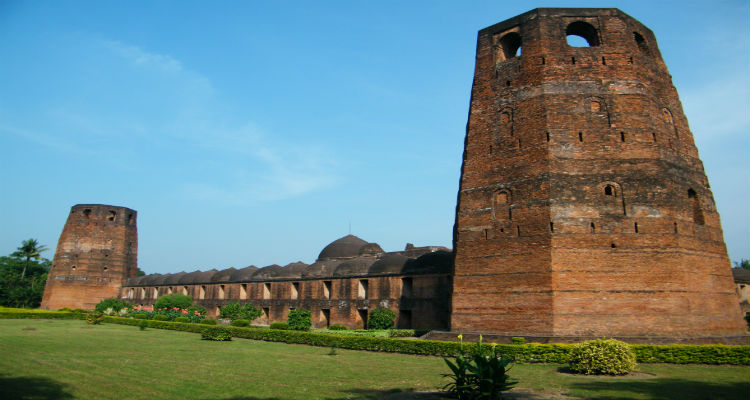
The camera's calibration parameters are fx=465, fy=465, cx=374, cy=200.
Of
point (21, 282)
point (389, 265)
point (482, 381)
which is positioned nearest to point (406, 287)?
point (389, 265)

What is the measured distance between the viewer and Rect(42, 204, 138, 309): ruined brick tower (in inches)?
1563

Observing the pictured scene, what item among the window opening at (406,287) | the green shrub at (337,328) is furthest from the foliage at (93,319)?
the window opening at (406,287)

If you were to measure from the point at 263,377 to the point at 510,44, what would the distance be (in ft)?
55.6

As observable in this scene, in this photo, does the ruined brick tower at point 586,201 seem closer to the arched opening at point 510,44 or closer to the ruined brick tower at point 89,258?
the arched opening at point 510,44

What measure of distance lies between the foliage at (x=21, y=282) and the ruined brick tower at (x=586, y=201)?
46.6 meters

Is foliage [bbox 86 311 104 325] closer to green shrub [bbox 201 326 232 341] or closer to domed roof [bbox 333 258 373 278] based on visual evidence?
green shrub [bbox 201 326 232 341]

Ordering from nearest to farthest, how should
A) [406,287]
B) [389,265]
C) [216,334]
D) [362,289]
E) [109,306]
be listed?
1. [216,334]
2. [406,287]
3. [389,265]
4. [362,289]
5. [109,306]

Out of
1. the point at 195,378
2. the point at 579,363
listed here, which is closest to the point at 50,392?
the point at 195,378

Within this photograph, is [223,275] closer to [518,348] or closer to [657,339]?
[518,348]

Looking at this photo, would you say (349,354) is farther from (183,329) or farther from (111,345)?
(183,329)

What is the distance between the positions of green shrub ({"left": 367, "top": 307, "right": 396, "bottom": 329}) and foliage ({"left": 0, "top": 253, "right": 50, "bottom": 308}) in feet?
129

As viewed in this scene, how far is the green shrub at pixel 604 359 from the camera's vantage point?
1054cm

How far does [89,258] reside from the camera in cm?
4062

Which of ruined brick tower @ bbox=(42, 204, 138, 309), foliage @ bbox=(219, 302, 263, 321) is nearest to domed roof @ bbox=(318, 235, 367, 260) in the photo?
foliage @ bbox=(219, 302, 263, 321)
